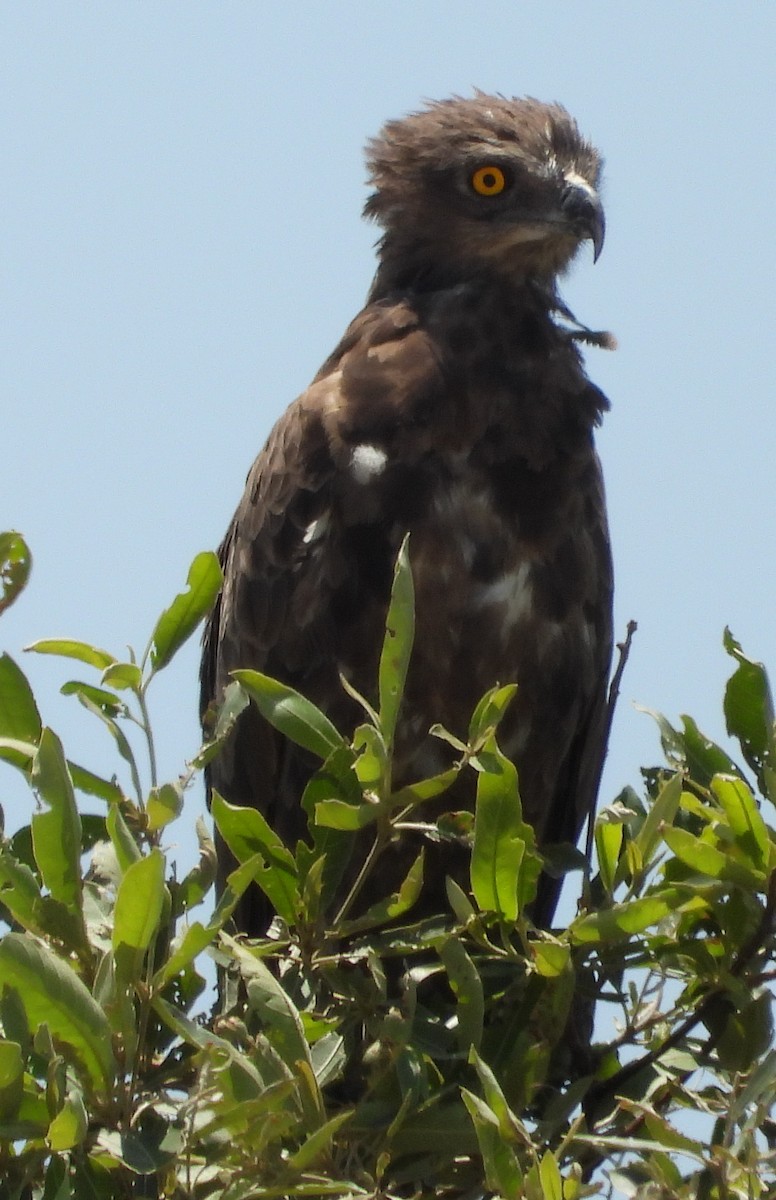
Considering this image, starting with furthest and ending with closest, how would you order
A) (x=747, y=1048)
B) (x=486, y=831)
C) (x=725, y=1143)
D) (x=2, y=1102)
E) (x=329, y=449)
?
(x=329, y=449)
(x=747, y=1048)
(x=486, y=831)
(x=725, y=1143)
(x=2, y=1102)

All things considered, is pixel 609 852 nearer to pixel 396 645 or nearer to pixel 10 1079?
pixel 396 645

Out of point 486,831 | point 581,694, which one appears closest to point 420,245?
point 581,694

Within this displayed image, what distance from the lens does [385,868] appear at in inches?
217

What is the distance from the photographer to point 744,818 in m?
3.58

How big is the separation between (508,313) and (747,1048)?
3.00 metres

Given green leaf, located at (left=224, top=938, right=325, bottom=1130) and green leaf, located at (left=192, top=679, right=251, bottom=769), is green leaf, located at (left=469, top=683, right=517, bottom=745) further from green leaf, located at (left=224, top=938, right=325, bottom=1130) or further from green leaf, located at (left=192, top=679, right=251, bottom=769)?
A: green leaf, located at (left=224, top=938, right=325, bottom=1130)

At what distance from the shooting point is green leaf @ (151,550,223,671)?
3598 mm

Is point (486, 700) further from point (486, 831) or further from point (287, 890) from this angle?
point (287, 890)

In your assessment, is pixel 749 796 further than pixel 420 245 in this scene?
A: No

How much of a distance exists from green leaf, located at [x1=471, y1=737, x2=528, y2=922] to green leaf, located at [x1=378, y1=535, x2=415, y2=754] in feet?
0.75

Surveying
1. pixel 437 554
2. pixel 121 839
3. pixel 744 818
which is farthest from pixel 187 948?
pixel 437 554

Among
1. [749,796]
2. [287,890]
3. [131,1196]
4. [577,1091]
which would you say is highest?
[749,796]

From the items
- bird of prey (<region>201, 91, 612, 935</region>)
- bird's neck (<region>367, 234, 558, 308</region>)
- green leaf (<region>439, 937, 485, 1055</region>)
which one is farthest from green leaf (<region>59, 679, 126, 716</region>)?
bird's neck (<region>367, 234, 558, 308</region>)

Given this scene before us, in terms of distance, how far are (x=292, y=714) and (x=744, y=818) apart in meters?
0.92
